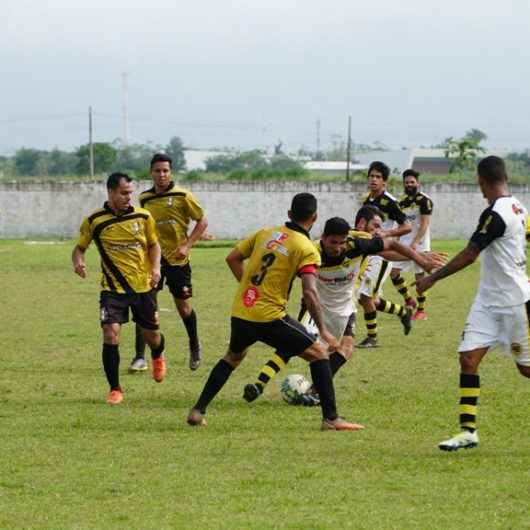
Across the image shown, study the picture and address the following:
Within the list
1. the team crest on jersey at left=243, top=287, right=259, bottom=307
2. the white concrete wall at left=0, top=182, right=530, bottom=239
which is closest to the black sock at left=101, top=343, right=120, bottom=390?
the team crest on jersey at left=243, top=287, right=259, bottom=307

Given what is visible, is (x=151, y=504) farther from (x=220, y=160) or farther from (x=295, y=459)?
(x=220, y=160)

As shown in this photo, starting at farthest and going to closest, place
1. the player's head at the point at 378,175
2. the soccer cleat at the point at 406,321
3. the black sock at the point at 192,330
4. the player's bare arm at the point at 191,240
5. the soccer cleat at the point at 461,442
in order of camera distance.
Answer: the soccer cleat at the point at 406,321 < the player's head at the point at 378,175 < the black sock at the point at 192,330 < the player's bare arm at the point at 191,240 < the soccer cleat at the point at 461,442

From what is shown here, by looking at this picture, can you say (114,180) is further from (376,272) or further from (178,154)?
(178,154)

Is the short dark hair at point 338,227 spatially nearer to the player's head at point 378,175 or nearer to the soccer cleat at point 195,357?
the soccer cleat at point 195,357

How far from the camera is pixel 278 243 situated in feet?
33.7

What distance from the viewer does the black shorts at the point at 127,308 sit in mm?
12227

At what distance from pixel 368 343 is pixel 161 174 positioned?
404 centimetres

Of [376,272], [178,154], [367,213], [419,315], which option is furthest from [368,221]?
[178,154]

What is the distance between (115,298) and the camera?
12.3m

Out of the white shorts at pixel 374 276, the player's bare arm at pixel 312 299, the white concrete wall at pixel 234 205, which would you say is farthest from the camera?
the white concrete wall at pixel 234 205

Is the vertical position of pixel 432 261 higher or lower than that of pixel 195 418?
higher

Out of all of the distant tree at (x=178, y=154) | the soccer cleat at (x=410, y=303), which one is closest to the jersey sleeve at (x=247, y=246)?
the soccer cleat at (x=410, y=303)

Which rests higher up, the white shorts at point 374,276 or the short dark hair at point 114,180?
the short dark hair at point 114,180

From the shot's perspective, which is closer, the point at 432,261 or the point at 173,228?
the point at 432,261
